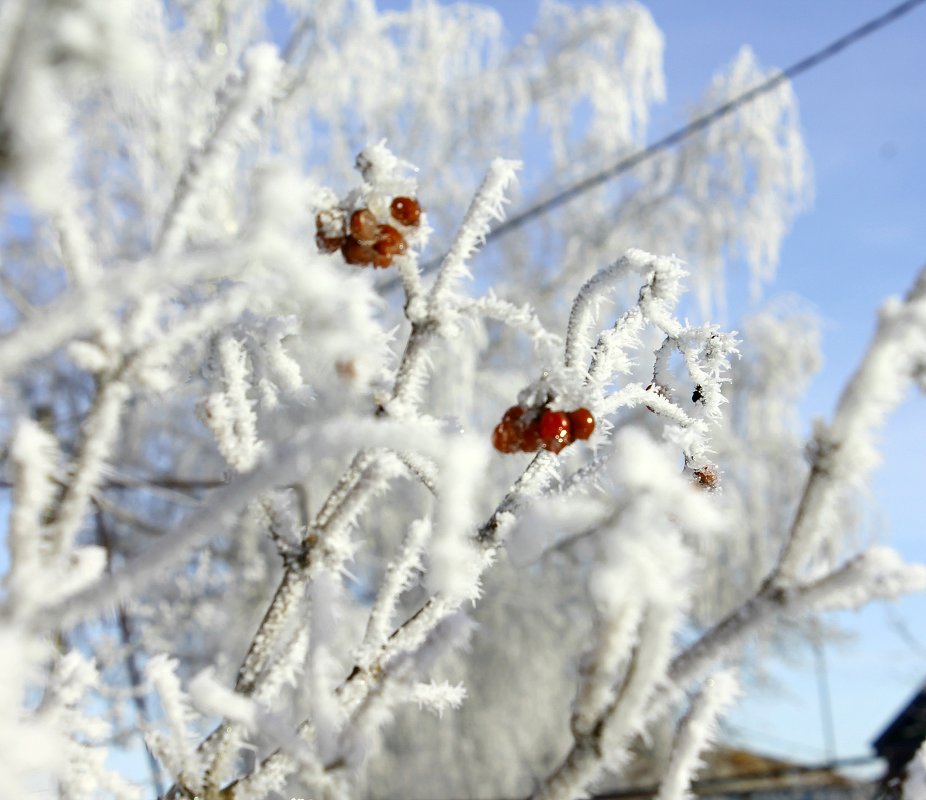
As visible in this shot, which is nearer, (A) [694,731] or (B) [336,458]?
(B) [336,458]

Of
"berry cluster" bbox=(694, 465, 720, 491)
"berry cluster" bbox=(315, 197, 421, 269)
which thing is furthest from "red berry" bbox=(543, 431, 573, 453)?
"berry cluster" bbox=(315, 197, 421, 269)

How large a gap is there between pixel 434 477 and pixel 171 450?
7.60 m

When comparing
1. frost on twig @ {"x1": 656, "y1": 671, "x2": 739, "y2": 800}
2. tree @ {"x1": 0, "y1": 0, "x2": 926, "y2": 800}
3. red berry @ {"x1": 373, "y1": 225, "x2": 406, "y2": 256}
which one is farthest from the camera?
red berry @ {"x1": 373, "y1": 225, "x2": 406, "y2": 256}

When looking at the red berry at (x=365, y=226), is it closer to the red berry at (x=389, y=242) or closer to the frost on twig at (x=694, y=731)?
the red berry at (x=389, y=242)

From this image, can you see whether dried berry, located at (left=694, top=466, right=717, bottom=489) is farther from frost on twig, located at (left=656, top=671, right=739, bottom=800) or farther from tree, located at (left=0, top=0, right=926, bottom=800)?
frost on twig, located at (left=656, top=671, right=739, bottom=800)

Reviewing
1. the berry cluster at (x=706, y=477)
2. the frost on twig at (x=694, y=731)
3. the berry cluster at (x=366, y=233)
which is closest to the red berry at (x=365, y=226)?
the berry cluster at (x=366, y=233)

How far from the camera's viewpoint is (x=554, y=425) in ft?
2.71

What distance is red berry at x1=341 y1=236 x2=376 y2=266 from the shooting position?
3.14ft

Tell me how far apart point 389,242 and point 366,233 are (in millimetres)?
26

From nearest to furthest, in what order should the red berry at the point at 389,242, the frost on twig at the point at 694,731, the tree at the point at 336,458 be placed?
1. the tree at the point at 336,458
2. the frost on twig at the point at 694,731
3. the red berry at the point at 389,242

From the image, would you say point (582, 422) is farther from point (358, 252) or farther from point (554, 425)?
point (358, 252)

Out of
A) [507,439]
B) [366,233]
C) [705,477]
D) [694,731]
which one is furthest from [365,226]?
[694,731]

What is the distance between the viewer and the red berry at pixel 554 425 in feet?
2.71

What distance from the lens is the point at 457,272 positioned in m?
0.93
